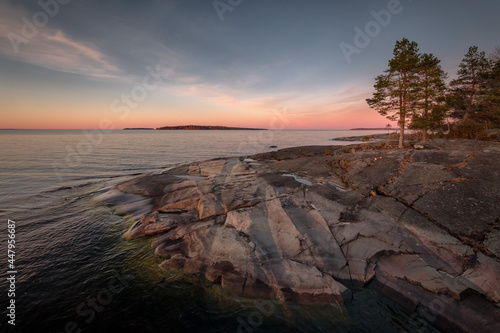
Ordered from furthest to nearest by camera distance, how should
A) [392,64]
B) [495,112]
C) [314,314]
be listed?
[495,112]
[392,64]
[314,314]

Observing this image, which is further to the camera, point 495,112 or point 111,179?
point 495,112

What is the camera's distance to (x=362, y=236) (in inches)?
323

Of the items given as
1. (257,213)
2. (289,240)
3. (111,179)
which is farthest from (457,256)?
(111,179)

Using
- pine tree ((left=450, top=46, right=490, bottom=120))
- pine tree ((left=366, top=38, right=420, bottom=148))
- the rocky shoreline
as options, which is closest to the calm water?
the rocky shoreline

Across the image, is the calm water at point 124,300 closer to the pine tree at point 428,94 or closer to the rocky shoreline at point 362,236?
the rocky shoreline at point 362,236

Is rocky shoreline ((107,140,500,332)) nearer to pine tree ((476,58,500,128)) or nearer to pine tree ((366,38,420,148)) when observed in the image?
pine tree ((366,38,420,148))

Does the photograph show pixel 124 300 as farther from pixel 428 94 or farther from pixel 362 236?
pixel 428 94

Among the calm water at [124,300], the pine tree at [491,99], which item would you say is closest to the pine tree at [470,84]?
the pine tree at [491,99]

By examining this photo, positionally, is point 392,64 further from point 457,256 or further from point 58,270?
point 58,270

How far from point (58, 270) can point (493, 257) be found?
16.3 meters

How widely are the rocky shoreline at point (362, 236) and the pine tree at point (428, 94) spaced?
9060mm

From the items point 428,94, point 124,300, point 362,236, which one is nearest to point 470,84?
point 428,94

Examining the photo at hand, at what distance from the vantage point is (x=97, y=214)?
13.3 meters

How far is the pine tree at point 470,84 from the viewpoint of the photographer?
32281mm
